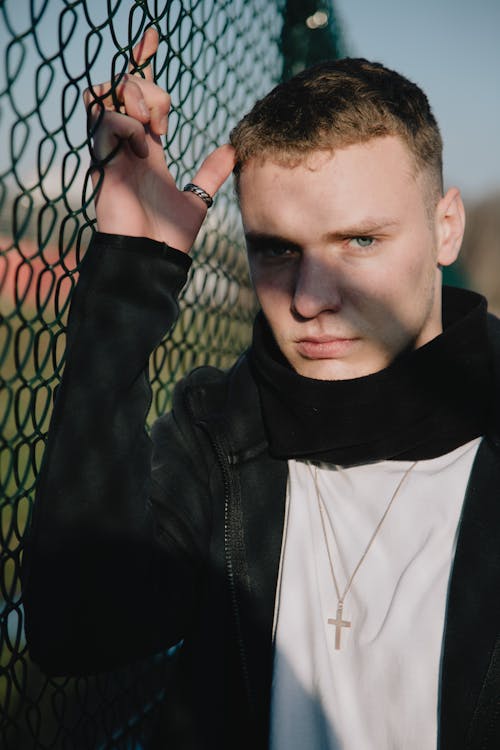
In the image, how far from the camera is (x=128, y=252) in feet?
4.82

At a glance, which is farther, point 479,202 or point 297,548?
point 479,202

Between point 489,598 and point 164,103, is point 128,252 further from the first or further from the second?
point 489,598

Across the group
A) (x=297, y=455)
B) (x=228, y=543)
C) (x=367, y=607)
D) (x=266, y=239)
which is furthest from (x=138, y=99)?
(x=367, y=607)

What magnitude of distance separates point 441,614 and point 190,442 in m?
0.78

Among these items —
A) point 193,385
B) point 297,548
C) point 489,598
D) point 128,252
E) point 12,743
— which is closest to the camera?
point 128,252

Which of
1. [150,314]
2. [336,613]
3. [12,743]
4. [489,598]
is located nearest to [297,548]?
[336,613]

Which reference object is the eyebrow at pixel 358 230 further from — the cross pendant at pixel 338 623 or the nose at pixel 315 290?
the cross pendant at pixel 338 623

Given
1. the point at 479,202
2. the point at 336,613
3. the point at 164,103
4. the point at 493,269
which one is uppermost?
the point at 479,202

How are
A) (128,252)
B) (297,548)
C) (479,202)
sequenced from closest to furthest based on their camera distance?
(128,252) < (297,548) < (479,202)

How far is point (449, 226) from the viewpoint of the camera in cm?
206

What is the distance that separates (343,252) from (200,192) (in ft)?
1.32

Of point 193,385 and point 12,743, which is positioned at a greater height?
point 193,385

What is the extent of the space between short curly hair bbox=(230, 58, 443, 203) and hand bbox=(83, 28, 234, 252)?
14.1 inches

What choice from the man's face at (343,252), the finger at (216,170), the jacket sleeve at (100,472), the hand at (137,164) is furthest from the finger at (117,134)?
the man's face at (343,252)
